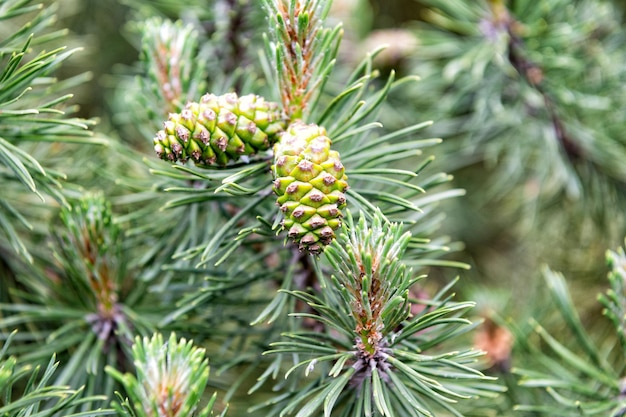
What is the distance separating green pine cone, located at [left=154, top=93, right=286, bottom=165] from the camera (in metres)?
0.54

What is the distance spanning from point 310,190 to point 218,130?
0.32ft

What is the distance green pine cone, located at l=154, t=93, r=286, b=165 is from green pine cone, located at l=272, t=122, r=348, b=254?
44 mm

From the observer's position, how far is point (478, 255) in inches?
50.1

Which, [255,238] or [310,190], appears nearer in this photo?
[310,190]

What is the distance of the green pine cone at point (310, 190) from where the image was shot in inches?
20.7

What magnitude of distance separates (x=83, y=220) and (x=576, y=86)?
2.28 ft

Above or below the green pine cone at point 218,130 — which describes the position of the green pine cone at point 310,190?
below

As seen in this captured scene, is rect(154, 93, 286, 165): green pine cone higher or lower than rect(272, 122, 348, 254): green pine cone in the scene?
higher

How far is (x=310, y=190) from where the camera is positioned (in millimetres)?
527

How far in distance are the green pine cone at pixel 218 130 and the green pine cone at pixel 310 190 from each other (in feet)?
0.14

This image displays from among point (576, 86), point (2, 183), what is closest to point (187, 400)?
point (2, 183)

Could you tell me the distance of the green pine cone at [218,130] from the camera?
1.77ft

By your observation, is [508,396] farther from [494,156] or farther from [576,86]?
[576,86]

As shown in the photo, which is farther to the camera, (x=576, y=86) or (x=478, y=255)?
(x=478, y=255)
